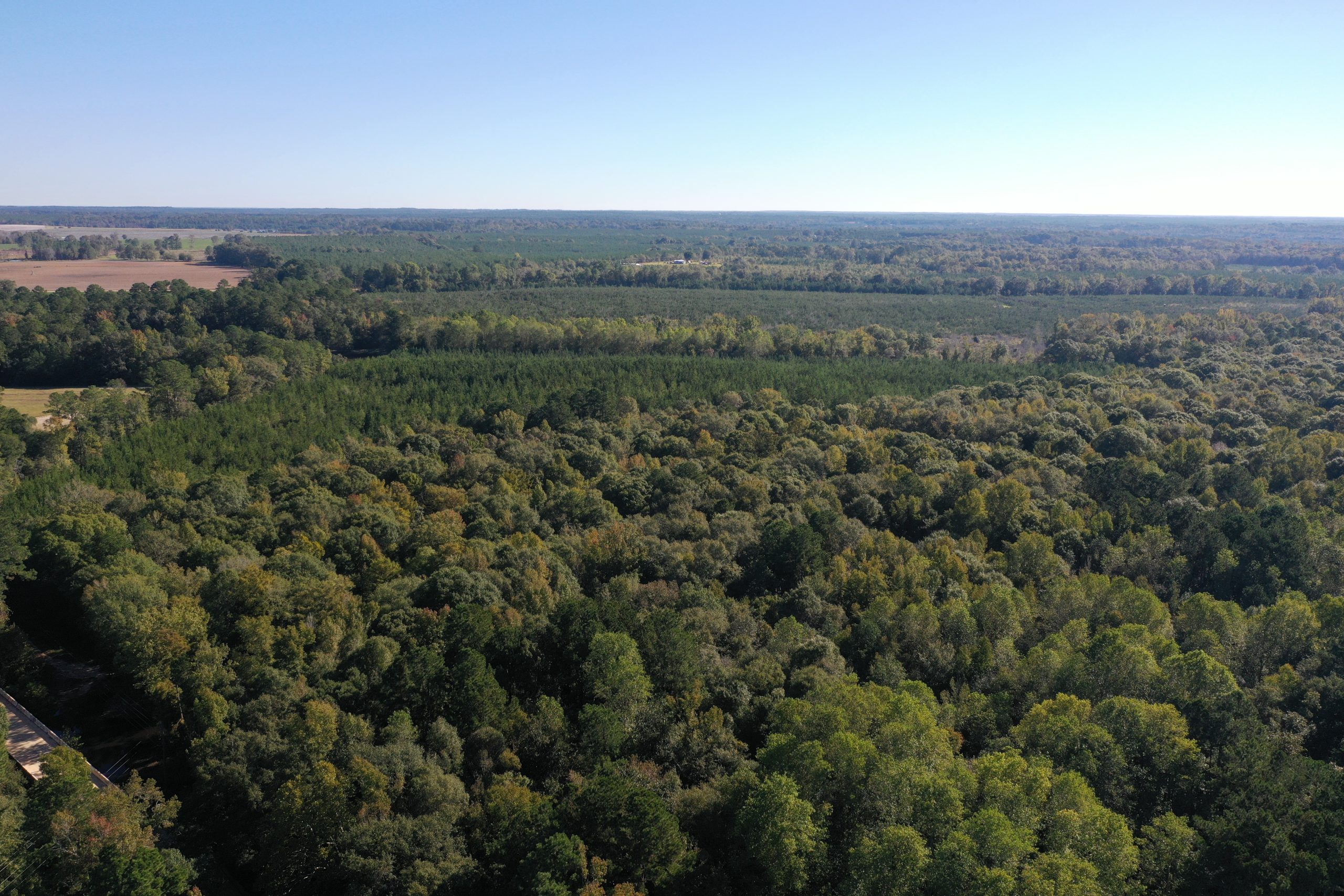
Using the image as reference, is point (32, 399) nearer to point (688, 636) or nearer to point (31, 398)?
point (31, 398)

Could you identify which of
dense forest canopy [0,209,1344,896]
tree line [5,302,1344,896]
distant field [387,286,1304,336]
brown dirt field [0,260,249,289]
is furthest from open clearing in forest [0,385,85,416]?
brown dirt field [0,260,249,289]

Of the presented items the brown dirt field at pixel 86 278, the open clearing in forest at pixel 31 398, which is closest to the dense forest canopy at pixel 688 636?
the open clearing in forest at pixel 31 398

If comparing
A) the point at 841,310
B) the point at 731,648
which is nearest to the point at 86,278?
the point at 841,310

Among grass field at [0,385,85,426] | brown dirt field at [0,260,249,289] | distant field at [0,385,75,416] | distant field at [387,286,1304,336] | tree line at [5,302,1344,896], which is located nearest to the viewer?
tree line at [5,302,1344,896]

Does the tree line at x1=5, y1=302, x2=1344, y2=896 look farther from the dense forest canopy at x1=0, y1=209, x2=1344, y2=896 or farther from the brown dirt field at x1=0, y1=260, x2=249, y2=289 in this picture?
Answer: the brown dirt field at x1=0, y1=260, x2=249, y2=289

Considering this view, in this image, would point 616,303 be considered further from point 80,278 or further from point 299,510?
point 299,510

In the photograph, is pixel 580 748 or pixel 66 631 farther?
pixel 66 631

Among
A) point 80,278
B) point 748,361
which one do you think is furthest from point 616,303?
point 80,278

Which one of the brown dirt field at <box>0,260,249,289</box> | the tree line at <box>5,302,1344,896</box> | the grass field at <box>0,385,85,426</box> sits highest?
the brown dirt field at <box>0,260,249,289</box>

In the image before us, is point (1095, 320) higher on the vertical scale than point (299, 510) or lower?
higher
